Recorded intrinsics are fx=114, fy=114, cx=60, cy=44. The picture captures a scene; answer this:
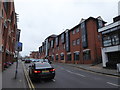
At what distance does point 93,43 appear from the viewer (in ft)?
93.0

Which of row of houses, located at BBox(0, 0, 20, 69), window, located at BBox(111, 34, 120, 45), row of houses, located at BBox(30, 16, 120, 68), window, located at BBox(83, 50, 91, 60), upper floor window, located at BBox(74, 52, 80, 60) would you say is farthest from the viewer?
upper floor window, located at BBox(74, 52, 80, 60)

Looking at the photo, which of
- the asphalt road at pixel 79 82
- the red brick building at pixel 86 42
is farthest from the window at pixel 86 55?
the asphalt road at pixel 79 82

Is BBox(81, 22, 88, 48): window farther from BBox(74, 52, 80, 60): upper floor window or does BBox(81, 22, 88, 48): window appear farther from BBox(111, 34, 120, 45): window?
BBox(111, 34, 120, 45): window

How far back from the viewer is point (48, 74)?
31.3 ft

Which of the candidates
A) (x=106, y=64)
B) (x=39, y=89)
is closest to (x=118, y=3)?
(x=106, y=64)

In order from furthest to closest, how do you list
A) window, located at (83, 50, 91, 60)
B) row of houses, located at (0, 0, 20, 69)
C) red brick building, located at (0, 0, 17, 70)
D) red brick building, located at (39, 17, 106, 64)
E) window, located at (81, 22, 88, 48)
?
window, located at (81, 22, 88, 48)
window, located at (83, 50, 91, 60)
red brick building, located at (39, 17, 106, 64)
red brick building, located at (0, 0, 17, 70)
row of houses, located at (0, 0, 20, 69)

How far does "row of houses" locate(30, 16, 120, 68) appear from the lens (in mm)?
18609

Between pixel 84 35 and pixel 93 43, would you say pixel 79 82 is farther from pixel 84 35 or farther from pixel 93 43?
pixel 84 35

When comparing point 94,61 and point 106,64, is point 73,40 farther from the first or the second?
point 106,64

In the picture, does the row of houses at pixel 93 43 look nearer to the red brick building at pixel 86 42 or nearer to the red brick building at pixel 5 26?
the red brick building at pixel 86 42

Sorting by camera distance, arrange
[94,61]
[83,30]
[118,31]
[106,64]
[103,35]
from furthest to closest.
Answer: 1. [83,30]
2. [94,61]
3. [103,35]
4. [106,64]
5. [118,31]

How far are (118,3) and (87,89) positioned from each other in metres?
21.1

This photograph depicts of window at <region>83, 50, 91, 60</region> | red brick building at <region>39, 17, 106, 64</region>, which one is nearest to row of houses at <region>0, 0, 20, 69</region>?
red brick building at <region>39, 17, 106, 64</region>

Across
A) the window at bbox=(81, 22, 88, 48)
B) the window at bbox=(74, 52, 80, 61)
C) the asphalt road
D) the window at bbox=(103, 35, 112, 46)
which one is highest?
the window at bbox=(81, 22, 88, 48)
